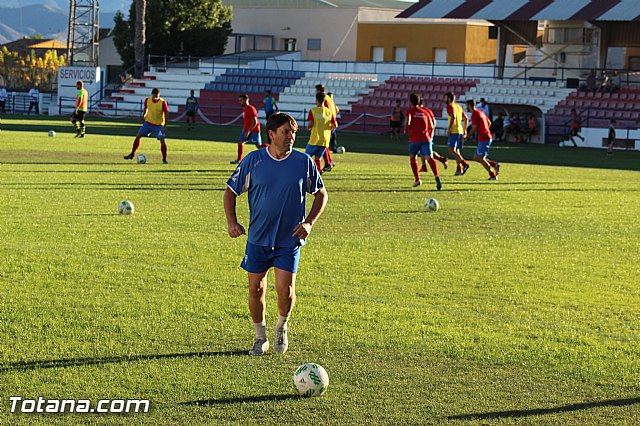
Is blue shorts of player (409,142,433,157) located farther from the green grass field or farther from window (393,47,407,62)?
window (393,47,407,62)

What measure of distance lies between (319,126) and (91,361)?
16.7m

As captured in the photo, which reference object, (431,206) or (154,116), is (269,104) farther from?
(431,206)

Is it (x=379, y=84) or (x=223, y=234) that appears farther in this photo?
(x=379, y=84)

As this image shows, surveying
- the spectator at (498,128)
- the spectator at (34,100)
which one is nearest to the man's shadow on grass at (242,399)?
the spectator at (498,128)

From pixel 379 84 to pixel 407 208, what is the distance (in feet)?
128

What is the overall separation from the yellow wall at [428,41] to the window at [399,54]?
0.21 m

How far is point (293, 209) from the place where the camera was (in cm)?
844

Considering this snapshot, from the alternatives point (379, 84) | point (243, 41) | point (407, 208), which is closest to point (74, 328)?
point (407, 208)

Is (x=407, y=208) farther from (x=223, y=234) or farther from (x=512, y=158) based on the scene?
(x=512, y=158)

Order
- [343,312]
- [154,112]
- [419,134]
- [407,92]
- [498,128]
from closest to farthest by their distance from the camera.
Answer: [343,312] → [419,134] → [154,112] → [498,128] → [407,92]

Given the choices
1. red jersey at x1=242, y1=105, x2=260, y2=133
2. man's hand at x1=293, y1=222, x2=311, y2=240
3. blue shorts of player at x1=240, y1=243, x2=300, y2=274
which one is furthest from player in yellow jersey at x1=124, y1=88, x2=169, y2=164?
man's hand at x1=293, y1=222, x2=311, y2=240

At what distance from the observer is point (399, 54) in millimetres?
77000

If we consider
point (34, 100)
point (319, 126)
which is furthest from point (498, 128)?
point (34, 100)

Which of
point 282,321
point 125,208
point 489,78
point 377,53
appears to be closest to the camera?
point 282,321
